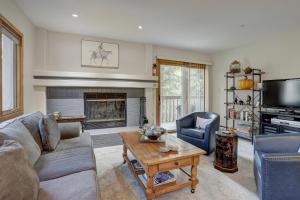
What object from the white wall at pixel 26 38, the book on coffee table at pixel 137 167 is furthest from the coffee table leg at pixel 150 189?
the white wall at pixel 26 38

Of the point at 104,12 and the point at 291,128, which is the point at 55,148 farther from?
the point at 291,128

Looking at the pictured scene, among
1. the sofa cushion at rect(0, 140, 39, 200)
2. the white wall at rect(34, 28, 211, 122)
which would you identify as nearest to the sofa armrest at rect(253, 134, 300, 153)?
A: the sofa cushion at rect(0, 140, 39, 200)

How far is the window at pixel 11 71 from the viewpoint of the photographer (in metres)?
2.53

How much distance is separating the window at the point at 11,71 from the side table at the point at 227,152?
304 centimetres

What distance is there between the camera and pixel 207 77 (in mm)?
5574

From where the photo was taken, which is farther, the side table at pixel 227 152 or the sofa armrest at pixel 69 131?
the sofa armrest at pixel 69 131

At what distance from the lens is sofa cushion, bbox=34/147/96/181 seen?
58.1 inches

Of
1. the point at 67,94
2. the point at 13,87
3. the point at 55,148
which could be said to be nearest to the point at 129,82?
the point at 67,94

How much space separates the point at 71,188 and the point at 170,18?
2.94m

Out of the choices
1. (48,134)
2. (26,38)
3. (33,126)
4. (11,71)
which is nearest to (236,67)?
(48,134)

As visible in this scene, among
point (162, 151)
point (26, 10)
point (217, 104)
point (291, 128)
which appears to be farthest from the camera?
point (217, 104)

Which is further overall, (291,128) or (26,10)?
(291,128)

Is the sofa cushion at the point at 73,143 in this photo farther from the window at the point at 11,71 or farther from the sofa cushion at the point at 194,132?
the sofa cushion at the point at 194,132

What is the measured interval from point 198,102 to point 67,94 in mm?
3838
